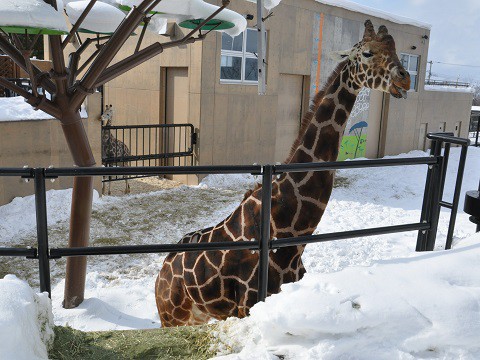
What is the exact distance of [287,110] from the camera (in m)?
14.3

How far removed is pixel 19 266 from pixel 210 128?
20.5 ft

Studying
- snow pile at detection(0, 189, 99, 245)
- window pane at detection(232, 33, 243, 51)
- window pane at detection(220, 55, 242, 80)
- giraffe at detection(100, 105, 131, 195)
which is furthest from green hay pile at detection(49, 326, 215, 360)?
window pane at detection(232, 33, 243, 51)

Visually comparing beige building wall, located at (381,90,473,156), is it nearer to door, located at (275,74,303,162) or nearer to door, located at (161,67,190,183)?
door, located at (275,74,303,162)

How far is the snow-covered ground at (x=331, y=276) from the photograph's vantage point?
2137 millimetres

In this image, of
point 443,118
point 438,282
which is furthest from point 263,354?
point 443,118

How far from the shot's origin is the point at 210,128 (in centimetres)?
1220

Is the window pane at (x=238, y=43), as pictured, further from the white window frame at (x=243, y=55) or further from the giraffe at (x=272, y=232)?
the giraffe at (x=272, y=232)

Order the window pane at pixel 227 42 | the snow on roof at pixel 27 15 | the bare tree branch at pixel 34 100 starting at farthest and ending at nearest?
the window pane at pixel 227 42, the bare tree branch at pixel 34 100, the snow on roof at pixel 27 15

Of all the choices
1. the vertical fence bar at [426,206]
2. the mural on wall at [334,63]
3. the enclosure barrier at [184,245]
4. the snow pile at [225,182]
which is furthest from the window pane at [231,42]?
the enclosure barrier at [184,245]

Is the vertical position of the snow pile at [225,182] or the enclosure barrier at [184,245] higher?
A: the enclosure barrier at [184,245]

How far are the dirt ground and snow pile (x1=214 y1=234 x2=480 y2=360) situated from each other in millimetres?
9253

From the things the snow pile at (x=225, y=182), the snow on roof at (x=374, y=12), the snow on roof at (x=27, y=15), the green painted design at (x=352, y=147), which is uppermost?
the snow on roof at (x=374, y=12)

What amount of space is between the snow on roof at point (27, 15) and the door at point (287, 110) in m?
10.0

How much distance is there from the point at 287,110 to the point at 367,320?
40.9 ft
